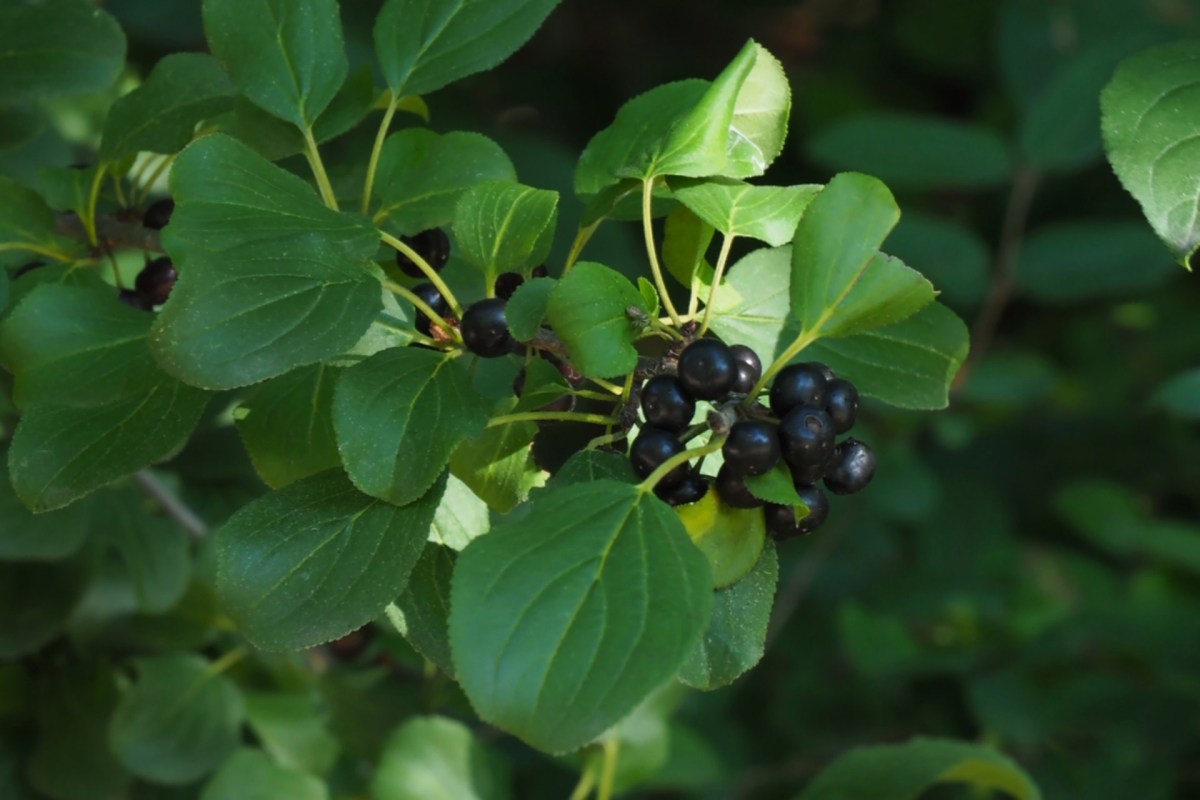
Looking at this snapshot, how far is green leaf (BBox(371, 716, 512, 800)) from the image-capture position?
102cm

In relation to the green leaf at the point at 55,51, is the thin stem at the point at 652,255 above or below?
above

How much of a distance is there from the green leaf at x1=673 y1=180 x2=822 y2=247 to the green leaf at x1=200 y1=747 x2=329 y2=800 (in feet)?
1.96

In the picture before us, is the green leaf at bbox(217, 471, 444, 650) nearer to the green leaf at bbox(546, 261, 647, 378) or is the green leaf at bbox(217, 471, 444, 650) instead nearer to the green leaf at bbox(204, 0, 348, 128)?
the green leaf at bbox(546, 261, 647, 378)

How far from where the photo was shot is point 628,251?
2.19m

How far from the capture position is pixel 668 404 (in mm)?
585

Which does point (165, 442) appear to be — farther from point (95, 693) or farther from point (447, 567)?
point (95, 693)

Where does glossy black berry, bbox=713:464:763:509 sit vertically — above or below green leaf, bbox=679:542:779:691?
above

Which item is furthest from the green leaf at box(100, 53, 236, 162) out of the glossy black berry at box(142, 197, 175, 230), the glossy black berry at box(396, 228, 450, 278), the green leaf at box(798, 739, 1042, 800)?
the green leaf at box(798, 739, 1042, 800)

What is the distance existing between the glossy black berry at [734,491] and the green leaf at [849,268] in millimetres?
72

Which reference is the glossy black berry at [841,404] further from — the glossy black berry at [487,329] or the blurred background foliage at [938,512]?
the blurred background foliage at [938,512]

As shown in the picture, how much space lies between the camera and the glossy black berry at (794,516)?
60 centimetres

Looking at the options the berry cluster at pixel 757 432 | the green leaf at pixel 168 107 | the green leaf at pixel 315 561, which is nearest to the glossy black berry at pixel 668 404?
the berry cluster at pixel 757 432

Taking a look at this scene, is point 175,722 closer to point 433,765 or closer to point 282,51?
point 433,765

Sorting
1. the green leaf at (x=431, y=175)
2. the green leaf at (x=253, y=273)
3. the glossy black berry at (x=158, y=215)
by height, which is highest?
the green leaf at (x=253, y=273)
